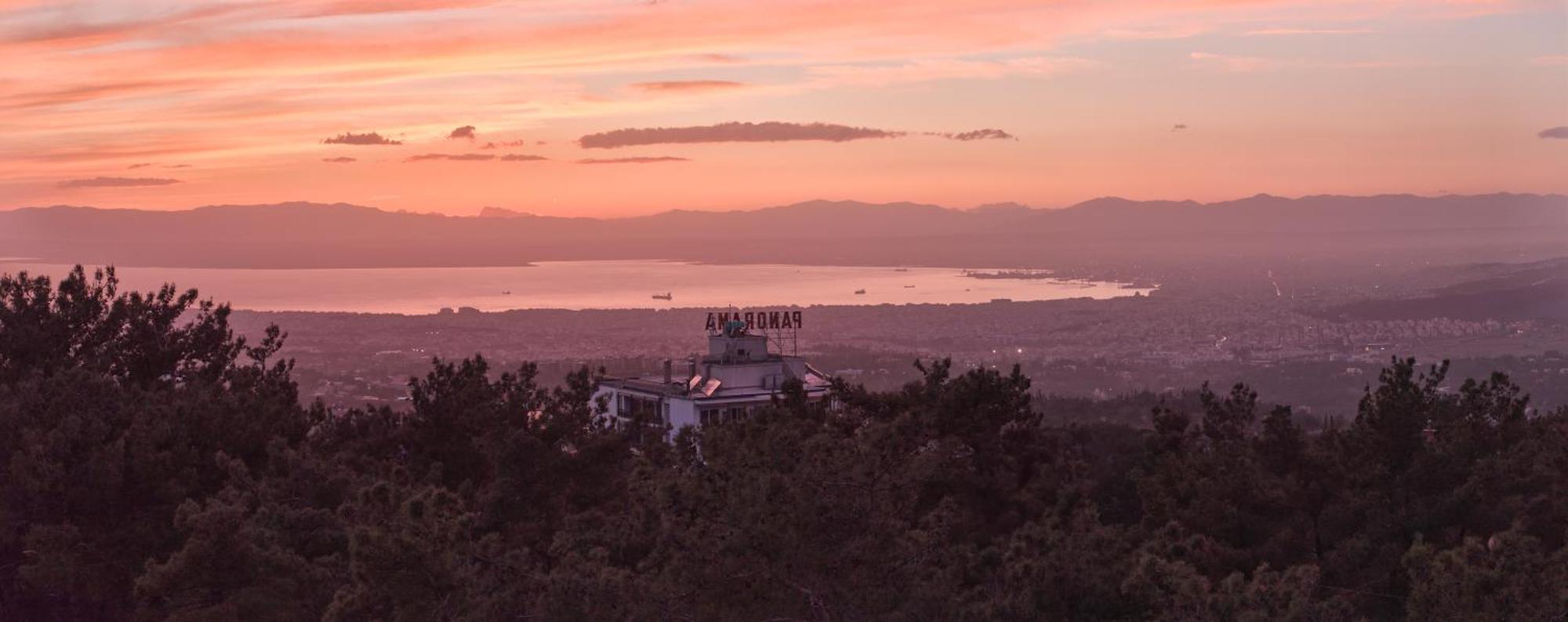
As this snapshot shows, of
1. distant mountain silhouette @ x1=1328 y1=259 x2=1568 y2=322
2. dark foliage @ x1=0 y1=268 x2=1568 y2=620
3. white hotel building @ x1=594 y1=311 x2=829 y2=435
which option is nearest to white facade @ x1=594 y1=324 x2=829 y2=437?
white hotel building @ x1=594 y1=311 x2=829 y2=435

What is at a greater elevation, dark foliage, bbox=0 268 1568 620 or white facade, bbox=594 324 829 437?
dark foliage, bbox=0 268 1568 620

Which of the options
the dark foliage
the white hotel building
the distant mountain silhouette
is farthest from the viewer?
the distant mountain silhouette

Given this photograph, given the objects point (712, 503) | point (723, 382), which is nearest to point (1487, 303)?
point (723, 382)

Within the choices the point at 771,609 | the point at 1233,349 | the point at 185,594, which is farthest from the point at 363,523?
the point at 1233,349

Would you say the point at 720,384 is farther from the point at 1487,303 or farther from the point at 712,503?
the point at 1487,303

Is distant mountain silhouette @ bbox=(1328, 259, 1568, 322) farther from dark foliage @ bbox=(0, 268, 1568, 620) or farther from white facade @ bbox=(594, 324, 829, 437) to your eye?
dark foliage @ bbox=(0, 268, 1568, 620)

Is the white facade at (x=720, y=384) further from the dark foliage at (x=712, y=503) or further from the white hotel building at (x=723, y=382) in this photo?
the dark foliage at (x=712, y=503)

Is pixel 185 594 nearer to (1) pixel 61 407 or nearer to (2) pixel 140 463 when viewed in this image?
(2) pixel 140 463

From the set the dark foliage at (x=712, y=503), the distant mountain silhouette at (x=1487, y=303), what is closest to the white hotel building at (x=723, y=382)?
the dark foliage at (x=712, y=503)

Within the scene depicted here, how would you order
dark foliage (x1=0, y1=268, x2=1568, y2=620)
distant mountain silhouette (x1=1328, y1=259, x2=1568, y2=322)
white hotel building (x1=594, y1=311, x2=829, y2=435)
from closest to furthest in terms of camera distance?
dark foliage (x1=0, y1=268, x2=1568, y2=620)
white hotel building (x1=594, y1=311, x2=829, y2=435)
distant mountain silhouette (x1=1328, y1=259, x2=1568, y2=322)
